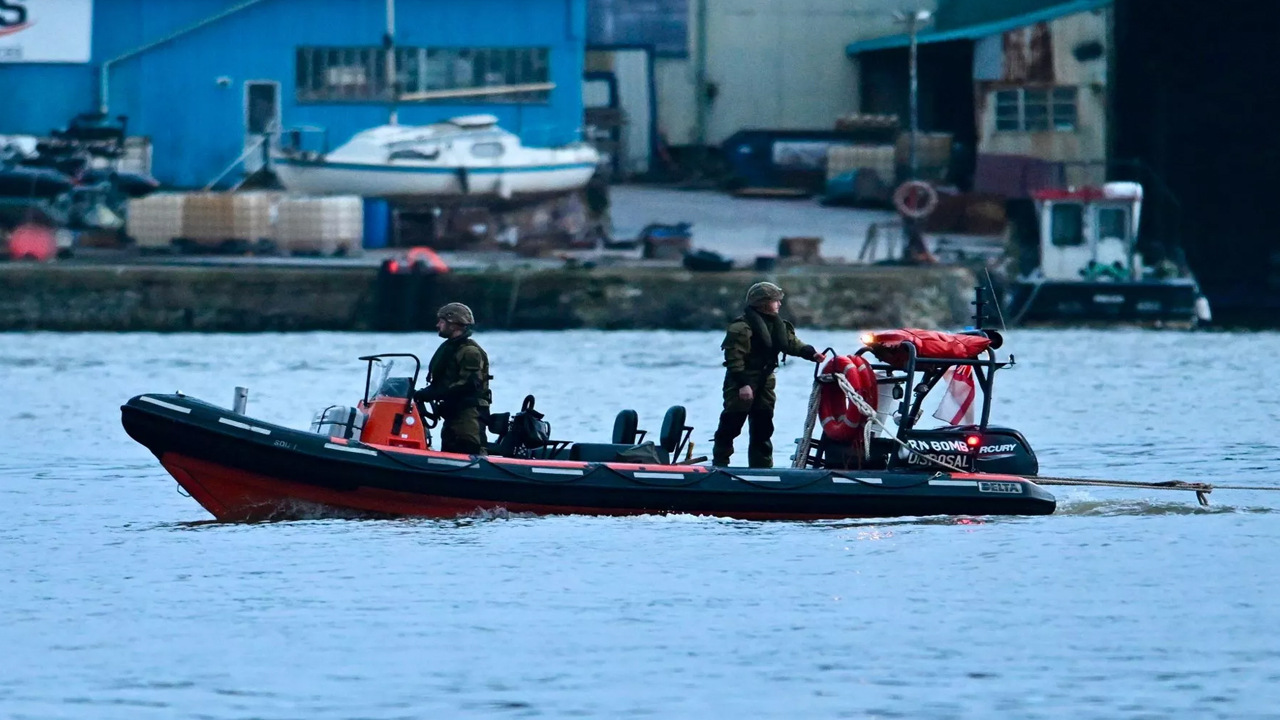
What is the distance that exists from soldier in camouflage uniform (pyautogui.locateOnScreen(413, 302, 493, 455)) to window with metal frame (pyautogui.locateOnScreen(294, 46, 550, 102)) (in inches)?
1183

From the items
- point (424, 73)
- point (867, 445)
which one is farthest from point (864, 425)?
point (424, 73)

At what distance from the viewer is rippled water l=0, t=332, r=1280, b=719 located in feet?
39.2

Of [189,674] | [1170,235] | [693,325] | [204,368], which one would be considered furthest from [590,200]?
[189,674]

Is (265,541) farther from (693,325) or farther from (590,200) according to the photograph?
(590,200)

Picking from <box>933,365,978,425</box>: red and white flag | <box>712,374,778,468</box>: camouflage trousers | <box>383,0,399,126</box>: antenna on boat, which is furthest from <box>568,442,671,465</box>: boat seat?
<box>383,0,399,126</box>: antenna on boat

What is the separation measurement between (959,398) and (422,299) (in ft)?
68.4

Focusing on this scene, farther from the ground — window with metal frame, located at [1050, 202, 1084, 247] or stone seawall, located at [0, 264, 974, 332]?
window with metal frame, located at [1050, 202, 1084, 247]

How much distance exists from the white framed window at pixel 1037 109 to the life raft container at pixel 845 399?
2987 centimetres

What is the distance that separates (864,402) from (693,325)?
2103cm

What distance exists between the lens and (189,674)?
1241 cm

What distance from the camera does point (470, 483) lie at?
16.0m

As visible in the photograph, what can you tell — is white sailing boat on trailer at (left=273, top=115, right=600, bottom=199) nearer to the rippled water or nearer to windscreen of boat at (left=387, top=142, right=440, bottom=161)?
windscreen of boat at (left=387, top=142, right=440, bottom=161)

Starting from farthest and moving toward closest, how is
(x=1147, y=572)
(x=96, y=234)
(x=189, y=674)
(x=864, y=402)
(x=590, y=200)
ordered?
1. (x=590, y=200)
2. (x=96, y=234)
3. (x=864, y=402)
4. (x=1147, y=572)
5. (x=189, y=674)

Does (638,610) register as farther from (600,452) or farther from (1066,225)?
(1066,225)
